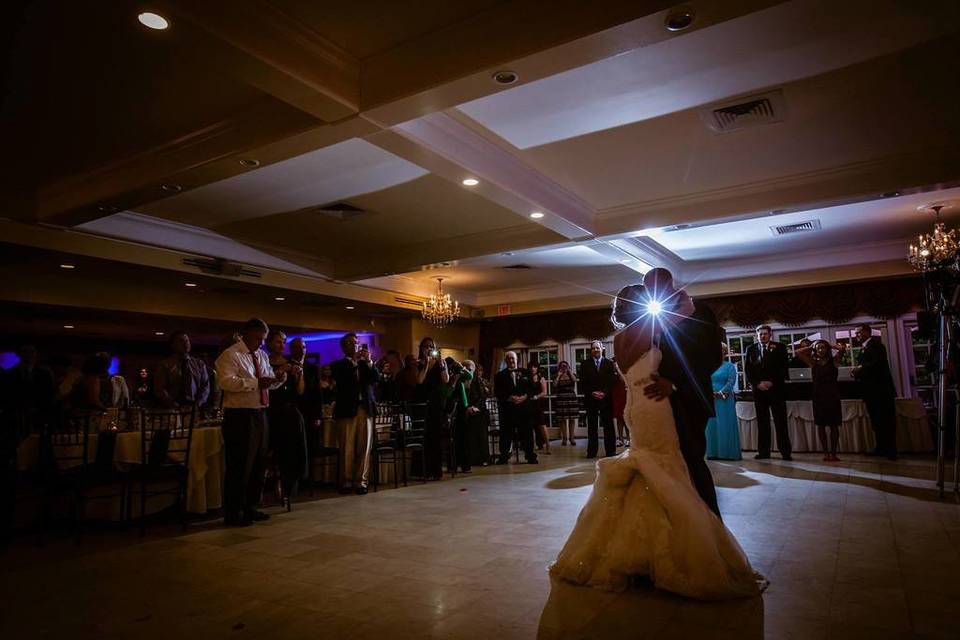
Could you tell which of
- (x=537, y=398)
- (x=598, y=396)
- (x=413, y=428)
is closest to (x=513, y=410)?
(x=537, y=398)

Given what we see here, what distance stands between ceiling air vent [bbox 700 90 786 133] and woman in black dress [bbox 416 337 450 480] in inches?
147

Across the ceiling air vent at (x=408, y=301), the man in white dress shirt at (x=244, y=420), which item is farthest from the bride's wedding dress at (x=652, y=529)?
the ceiling air vent at (x=408, y=301)

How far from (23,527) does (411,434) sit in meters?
3.61

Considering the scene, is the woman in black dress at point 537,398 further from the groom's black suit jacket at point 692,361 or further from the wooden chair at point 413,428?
the groom's black suit jacket at point 692,361

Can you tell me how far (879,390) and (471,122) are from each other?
6650 mm

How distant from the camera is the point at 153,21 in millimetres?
3027

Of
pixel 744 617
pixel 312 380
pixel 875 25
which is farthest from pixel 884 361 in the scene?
pixel 312 380

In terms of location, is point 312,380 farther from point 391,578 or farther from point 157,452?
point 391,578

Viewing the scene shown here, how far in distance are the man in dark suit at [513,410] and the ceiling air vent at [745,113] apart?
4.54 metres

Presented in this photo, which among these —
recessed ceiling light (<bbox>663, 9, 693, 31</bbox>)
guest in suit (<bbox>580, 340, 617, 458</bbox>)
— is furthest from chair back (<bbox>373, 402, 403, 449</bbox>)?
recessed ceiling light (<bbox>663, 9, 693, 31</bbox>)

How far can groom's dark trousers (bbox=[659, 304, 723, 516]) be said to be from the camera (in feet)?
9.61

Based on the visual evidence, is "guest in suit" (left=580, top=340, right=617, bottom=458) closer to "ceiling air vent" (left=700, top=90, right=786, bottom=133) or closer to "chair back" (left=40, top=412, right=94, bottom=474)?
"ceiling air vent" (left=700, top=90, right=786, bottom=133)

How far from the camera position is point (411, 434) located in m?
6.80

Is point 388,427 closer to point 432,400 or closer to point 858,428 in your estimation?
point 432,400
